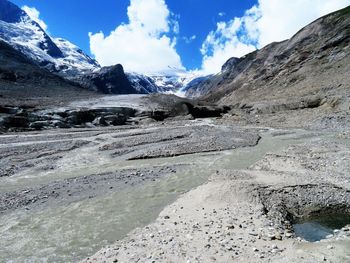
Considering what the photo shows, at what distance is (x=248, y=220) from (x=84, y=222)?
7.37 meters

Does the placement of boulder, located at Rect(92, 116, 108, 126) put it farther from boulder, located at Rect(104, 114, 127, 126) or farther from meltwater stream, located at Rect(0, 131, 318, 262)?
meltwater stream, located at Rect(0, 131, 318, 262)

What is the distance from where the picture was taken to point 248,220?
563 inches

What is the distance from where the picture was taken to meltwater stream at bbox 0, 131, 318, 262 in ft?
42.7

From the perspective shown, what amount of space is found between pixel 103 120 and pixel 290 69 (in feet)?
221

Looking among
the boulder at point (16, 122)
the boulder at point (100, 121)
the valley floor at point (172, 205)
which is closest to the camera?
the valley floor at point (172, 205)

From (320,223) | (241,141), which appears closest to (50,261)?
Answer: (320,223)

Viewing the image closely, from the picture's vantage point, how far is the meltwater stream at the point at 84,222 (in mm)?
13008

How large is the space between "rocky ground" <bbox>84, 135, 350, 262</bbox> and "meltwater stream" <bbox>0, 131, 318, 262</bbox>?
1020 mm

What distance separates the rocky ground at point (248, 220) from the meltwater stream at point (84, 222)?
3.35ft

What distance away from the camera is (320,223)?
14438 mm

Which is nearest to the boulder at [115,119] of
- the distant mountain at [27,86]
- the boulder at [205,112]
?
the distant mountain at [27,86]

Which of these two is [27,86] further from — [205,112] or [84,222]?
[84,222]

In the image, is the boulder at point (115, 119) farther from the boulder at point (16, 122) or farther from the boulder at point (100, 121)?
the boulder at point (16, 122)

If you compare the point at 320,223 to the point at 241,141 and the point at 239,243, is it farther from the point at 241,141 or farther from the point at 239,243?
the point at 241,141
